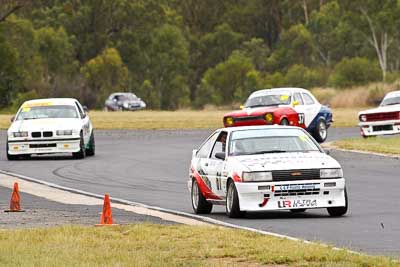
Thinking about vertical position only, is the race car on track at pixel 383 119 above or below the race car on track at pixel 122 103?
above

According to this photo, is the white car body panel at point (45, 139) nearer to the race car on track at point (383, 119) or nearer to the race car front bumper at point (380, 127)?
the race car on track at point (383, 119)

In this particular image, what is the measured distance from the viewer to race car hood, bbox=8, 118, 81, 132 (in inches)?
1334

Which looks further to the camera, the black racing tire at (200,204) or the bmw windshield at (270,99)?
the bmw windshield at (270,99)

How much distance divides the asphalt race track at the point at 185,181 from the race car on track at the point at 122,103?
4146cm

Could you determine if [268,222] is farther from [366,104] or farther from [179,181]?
[366,104]

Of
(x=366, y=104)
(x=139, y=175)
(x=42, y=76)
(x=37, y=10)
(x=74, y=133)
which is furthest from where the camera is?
(x=37, y=10)

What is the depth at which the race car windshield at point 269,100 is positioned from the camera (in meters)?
38.8

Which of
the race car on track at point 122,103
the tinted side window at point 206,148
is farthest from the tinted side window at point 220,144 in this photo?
the race car on track at point 122,103

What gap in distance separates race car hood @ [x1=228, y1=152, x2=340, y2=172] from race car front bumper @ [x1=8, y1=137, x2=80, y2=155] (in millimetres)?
16679

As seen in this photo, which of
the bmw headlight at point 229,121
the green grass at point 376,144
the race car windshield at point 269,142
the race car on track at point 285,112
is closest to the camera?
the race car windshield at point 269,142

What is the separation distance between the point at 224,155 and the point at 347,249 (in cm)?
527

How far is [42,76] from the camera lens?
9431 cm

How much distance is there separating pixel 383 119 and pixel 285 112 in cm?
284

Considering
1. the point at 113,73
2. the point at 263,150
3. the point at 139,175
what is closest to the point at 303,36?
the point at 113,73
